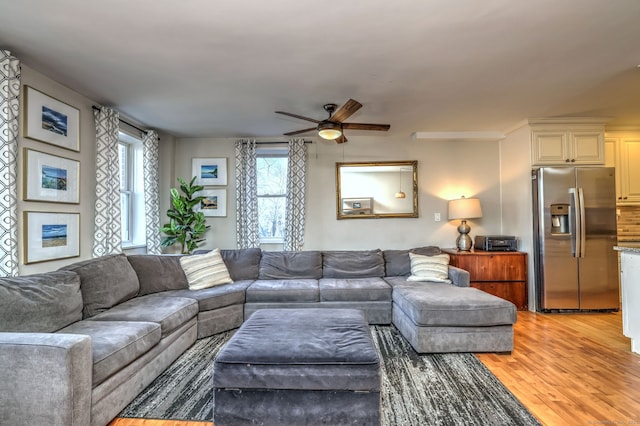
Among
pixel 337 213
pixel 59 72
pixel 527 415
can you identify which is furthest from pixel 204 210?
pixel 527 415

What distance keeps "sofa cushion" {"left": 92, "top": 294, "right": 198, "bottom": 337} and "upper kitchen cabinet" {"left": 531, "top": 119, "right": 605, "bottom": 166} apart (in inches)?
175

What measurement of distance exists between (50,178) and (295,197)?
9.11ft

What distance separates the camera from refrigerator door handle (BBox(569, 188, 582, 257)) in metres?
3.89

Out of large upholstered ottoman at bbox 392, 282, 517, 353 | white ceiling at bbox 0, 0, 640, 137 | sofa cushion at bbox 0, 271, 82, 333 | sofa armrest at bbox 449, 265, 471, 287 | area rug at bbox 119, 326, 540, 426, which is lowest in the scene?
area rug at bbox 119, 326, 540, 426

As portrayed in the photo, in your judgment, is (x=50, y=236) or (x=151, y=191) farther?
(x=151, y=191)

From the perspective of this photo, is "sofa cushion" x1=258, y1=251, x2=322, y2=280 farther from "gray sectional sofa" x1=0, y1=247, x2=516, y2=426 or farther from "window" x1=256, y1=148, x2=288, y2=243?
"window" x1=256, y1=148, x2=288, y2=243

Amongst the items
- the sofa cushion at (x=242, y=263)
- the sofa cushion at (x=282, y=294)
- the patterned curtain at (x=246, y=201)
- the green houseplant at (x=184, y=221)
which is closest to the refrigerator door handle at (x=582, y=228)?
the sofa cushion at (x=282, y=294)

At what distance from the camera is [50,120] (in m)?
2.83

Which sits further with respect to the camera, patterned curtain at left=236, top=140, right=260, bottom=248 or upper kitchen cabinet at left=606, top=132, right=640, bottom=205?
patterned curtain at left=236, top=140, right=260, bottom=248

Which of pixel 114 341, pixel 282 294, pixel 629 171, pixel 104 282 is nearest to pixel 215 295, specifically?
pixel 282 294

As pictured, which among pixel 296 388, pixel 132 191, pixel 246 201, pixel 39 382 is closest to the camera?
pixel 39 382

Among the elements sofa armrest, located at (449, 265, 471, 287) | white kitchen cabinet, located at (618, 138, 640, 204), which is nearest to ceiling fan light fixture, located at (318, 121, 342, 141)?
sofa armrest, located at (449, 265, 471, 287)

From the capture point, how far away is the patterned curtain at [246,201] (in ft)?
15.4

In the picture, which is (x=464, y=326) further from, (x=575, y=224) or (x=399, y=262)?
(x=575, y=224)
